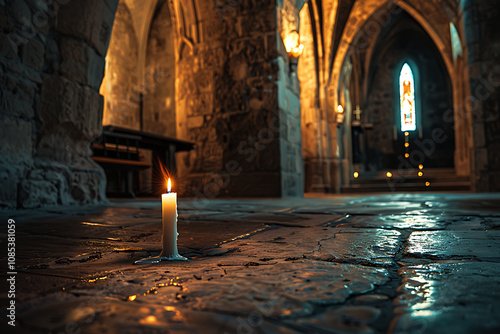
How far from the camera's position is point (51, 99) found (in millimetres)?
3059

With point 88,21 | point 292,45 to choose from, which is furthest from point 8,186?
point 292,45

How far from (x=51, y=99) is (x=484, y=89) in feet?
→ 28.5

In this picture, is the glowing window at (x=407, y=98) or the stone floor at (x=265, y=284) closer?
the stone floor at (x=265, y=284)

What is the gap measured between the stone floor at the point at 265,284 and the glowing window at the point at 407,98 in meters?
19.6

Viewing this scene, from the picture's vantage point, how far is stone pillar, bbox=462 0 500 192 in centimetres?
818

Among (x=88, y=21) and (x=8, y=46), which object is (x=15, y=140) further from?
(x=88, y=21)

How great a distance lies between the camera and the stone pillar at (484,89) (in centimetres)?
818

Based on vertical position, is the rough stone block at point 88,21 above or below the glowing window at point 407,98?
below

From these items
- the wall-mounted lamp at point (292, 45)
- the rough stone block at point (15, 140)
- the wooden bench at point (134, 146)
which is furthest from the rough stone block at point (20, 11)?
the wall-mounted lamp at point (292, 45)

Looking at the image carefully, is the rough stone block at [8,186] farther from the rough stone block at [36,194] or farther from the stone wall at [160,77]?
the stone wall at [160,77]

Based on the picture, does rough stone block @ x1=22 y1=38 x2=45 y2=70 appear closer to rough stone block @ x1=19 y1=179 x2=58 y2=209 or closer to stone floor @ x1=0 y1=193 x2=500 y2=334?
rough stone block @ x1=19 y1=179 x2=58 y2=209

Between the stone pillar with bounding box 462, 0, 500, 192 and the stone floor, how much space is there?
7674 millimetres

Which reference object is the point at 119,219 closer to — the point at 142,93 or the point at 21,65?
the point at 21,65

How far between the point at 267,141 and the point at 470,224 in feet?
14.2
